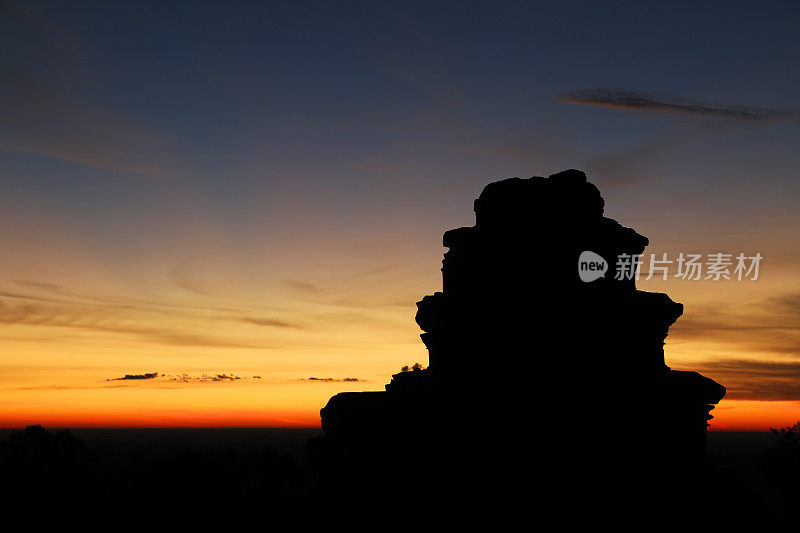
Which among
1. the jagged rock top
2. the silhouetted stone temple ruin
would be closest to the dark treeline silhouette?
the silhouetted stone temple ruin

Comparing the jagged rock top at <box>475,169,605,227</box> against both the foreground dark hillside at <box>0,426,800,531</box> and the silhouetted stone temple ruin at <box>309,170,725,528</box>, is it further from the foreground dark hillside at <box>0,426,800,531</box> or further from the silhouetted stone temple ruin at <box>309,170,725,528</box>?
the foreground dark hillside at <box>0,426,800,531</box>

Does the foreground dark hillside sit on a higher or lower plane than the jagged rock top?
lower

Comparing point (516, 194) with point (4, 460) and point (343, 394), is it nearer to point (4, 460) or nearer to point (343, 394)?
point (343, 394)

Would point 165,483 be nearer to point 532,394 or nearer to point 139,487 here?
point 139,487

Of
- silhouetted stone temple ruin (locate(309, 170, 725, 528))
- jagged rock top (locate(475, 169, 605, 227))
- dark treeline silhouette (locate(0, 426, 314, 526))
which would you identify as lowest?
dark treeline silhouette (locate(0, 426, 314, 526))

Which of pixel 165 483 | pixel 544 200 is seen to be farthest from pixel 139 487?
pixel 544 200

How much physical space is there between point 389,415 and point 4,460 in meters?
54.0

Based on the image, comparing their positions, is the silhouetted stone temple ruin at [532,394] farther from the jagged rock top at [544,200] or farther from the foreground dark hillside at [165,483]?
the foreground dark hillside at [165,483]

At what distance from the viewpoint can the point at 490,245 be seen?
109ft

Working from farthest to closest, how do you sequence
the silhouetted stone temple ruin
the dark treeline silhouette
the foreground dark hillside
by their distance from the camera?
the foreground dark hillside, the dark treeline silhouette, the silhouetted stone temple ruin

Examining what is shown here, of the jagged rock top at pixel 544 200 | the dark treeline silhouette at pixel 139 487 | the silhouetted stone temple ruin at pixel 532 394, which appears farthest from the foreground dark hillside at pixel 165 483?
the jagged rock top at pixel 544 200

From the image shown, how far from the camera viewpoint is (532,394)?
102 feet

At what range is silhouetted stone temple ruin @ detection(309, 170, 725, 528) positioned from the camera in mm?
29891

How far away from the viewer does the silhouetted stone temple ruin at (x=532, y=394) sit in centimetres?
2989
